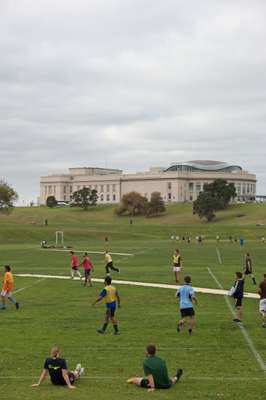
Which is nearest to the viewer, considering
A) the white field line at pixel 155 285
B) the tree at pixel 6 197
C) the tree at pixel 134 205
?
the white field line at pixel 155 285

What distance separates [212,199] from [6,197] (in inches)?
1772

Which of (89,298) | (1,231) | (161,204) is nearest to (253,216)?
(161,204)

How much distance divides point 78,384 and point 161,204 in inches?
6559

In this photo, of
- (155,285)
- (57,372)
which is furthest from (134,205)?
(57,372)

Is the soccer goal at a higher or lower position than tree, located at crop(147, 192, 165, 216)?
lower

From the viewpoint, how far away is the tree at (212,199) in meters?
158

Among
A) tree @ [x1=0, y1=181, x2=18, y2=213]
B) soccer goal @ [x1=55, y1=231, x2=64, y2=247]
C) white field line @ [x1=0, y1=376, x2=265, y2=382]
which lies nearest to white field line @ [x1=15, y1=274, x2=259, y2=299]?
white field line @ [x1=0, y1=376, x2=265, y2=382]

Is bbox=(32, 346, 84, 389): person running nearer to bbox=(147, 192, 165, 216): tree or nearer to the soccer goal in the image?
the soccer goal

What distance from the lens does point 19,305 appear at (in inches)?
1096

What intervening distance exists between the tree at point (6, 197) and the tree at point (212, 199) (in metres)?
40.1

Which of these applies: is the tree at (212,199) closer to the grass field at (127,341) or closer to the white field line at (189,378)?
the grass field at (127,341)

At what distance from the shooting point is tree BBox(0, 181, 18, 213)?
140337 mm

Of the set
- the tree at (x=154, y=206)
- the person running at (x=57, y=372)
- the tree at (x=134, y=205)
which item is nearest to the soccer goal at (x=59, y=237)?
the person running at (x=57, y=372)

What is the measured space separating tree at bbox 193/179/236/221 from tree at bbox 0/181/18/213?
40.1 metres
